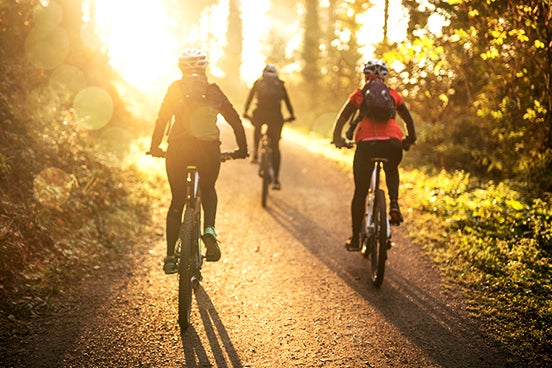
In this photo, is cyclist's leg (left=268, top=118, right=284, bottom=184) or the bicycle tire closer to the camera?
the bicycle tire

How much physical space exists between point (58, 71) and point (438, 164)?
10.5 meters

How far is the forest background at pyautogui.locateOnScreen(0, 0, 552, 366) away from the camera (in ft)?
19.0

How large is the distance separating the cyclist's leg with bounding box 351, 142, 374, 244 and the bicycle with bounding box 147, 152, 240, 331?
6.98 ft

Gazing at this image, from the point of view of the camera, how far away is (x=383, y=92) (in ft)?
18.9

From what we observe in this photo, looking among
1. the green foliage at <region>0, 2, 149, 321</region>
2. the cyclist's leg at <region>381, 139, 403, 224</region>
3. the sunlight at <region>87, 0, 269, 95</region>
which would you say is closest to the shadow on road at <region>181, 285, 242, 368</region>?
the green foliage at <region>0, 2, 149, 321</region>

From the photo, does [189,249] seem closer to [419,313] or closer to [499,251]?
[419,313]

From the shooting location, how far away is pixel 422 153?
14656 millimetres

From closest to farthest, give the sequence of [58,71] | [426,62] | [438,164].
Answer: [58,71]
[438,164]
[426,62]

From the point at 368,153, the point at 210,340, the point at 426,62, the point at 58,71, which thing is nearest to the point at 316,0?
the point at 426,62

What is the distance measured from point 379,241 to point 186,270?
2.44m

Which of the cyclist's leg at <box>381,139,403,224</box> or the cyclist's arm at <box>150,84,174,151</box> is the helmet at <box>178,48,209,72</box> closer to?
the cyclist's arm at <box>150,84,174,151</box>

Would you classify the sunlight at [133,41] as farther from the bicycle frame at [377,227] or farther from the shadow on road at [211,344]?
the shadow on road at [211,344]

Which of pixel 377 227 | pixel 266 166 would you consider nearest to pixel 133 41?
pixel 266 166

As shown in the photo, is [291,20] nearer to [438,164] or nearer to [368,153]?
[438,164]
